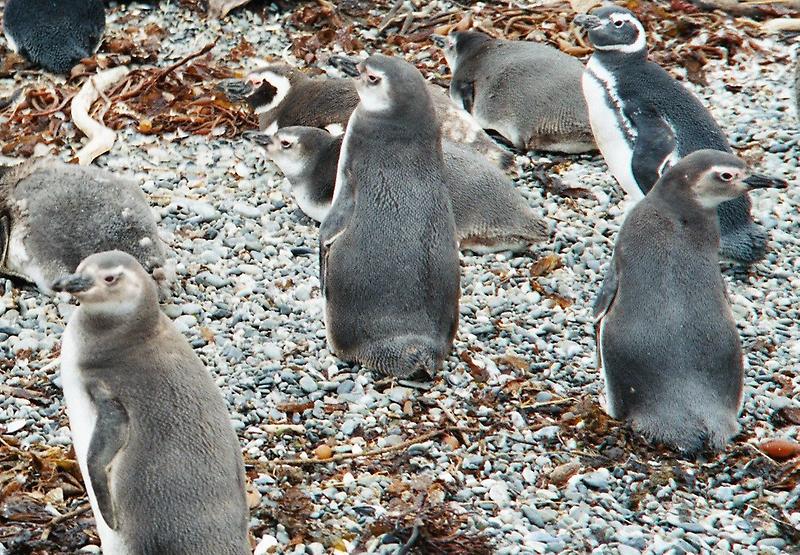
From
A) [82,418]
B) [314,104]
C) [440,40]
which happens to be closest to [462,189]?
[314,104]

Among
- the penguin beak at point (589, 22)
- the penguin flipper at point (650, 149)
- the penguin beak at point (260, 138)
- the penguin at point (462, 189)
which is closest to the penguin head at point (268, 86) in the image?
the penguin beak at point (260, 138)

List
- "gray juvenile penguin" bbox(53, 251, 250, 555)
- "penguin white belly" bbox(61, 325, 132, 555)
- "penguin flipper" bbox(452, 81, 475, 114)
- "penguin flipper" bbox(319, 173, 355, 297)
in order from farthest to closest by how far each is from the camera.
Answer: "penguin flipper" bbox(452, 81, 475, 114), "penguin flipper" bbox(319, 173, 355, 297), "penguin white belly" bbox(61, 325, 132, 555), "gray juvenile penguin" bbox(53, 251, 250, 555)

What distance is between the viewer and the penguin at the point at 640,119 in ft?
20.7

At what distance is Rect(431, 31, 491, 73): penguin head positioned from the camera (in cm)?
802

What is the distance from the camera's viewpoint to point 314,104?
7.20 meters

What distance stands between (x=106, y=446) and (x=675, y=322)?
7.41 feet

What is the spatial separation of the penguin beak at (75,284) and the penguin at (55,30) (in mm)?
4725

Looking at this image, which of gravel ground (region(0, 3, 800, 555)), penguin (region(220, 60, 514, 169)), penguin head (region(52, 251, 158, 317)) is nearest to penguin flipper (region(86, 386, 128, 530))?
penguin head (region(52, 251, 158, 317))

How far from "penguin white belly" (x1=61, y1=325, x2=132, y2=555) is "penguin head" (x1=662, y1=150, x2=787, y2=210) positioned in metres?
2.50

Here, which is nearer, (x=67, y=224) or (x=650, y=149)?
(x=67, y=224)

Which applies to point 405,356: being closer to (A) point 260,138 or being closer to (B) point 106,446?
(B) point 106,446

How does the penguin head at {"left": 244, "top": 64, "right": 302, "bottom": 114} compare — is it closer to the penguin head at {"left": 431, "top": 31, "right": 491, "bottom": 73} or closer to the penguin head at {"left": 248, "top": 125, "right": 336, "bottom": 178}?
the penguin head at {"left": 248, "top": 125, "right": 336, "bottom": 178}

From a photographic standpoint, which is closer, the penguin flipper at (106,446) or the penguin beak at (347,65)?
the penguin flipper at (106,446)

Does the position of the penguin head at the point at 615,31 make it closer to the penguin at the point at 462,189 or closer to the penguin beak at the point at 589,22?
the penguin beak at the point at 589,22
